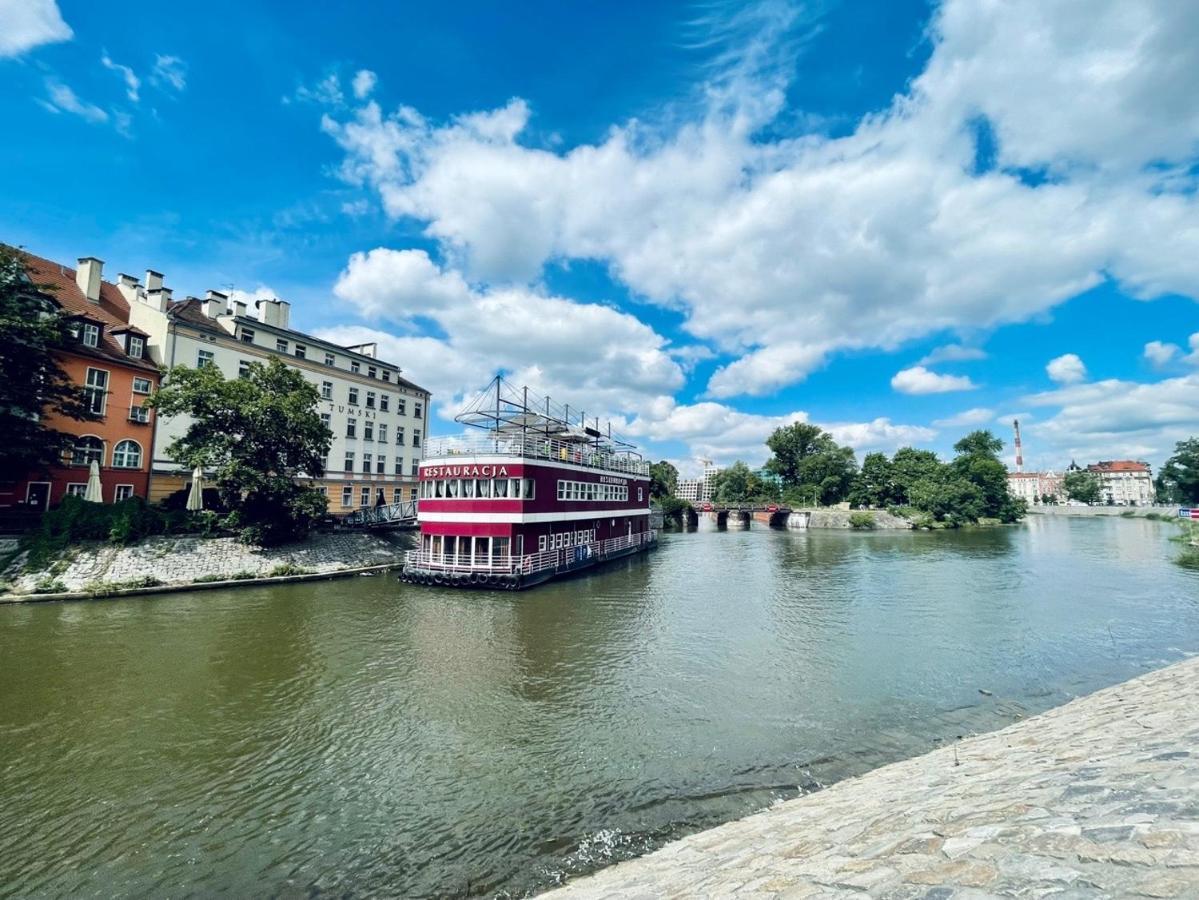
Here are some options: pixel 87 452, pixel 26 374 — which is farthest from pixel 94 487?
pixel 26 374

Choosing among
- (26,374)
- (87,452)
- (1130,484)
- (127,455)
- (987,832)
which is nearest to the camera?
(987,832)

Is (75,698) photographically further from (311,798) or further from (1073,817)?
(1073,817)

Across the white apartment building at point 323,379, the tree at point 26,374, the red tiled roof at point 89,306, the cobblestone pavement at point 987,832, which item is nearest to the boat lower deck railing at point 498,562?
the white apartment building at point 323,379

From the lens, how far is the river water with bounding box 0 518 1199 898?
27.6ft

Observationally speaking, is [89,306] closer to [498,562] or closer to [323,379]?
[323,379]

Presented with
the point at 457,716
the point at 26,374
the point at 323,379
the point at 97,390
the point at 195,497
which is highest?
the point at 323,379

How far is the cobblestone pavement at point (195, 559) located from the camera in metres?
25.8

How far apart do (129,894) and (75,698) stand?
933cm

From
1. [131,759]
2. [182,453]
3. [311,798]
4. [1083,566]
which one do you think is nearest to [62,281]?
[182,453]

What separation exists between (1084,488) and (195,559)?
21430cm

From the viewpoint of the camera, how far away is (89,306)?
36031 mm

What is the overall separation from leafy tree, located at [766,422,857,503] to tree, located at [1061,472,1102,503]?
106 m

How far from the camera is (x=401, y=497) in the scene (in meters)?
51.6

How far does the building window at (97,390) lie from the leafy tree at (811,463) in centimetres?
10414
